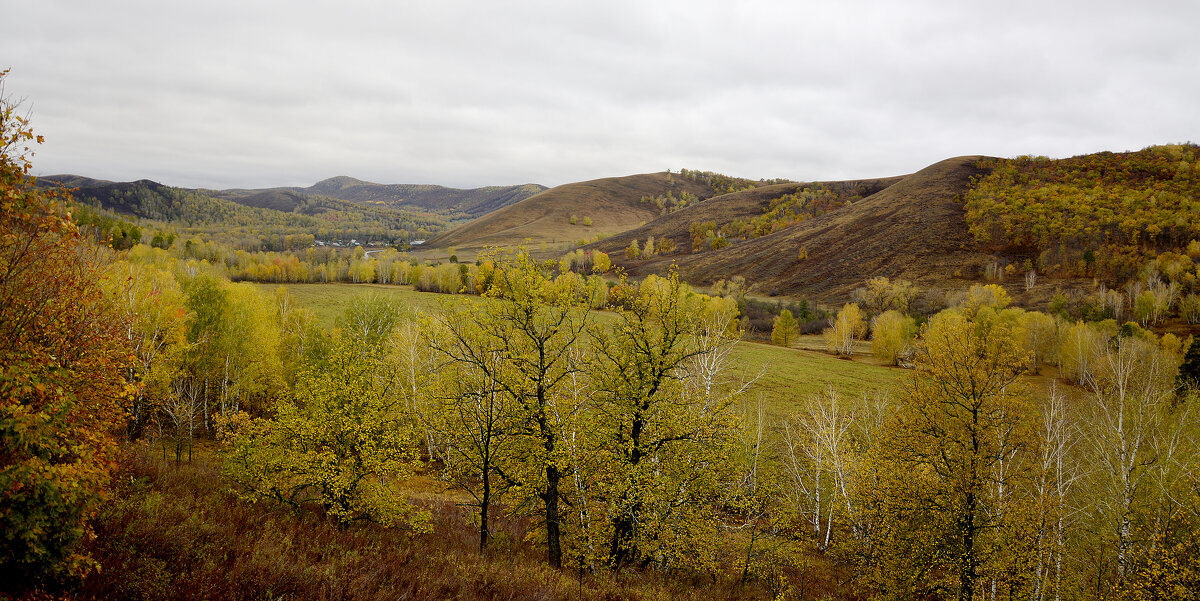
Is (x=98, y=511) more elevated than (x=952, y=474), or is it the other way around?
(x=98, y=511)

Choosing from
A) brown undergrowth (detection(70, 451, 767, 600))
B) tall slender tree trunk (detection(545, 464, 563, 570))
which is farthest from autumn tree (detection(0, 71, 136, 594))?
tall slender tree trunk (detection(545, 464, 563, 570))

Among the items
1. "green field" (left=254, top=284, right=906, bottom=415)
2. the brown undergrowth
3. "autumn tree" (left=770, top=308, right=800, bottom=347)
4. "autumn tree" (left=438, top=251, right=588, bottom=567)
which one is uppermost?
"autumn tree" (left=438, top=251, right=588, bottom=567)

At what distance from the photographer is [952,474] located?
20219 millimetres

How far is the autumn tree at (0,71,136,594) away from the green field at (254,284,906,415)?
41692 mm

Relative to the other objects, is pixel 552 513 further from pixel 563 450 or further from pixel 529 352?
pixel 529 352

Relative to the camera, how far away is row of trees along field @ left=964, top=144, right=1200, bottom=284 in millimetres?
119812

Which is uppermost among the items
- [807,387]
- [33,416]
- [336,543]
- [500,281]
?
[500,281]

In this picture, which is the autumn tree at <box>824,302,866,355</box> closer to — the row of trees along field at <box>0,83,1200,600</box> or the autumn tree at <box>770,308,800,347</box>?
the autumn tree at <box>770,308,800,347</box>

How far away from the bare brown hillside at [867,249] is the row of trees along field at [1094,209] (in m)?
9.16

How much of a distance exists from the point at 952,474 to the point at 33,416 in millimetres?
27542

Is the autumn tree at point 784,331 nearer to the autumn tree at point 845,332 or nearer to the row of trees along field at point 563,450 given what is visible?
the autumn tree at point 845,332

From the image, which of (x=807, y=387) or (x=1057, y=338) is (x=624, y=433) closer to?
(x=807, y=387)

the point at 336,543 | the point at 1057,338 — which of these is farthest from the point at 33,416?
the point at 1057,338

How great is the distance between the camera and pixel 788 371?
234 ft
